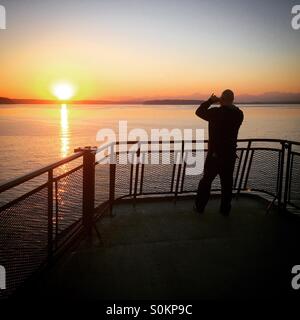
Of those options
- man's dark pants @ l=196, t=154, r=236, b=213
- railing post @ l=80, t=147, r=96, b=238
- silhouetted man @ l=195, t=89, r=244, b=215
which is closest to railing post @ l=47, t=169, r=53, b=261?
railing post @ l=80, t=147, r=96, b=238

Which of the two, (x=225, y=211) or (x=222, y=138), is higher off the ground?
(x=222, y=138)

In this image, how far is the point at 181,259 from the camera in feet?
14.7

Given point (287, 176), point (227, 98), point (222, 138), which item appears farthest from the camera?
point (287, 176)

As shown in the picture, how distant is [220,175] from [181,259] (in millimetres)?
2092

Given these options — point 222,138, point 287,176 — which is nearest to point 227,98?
point 222,138

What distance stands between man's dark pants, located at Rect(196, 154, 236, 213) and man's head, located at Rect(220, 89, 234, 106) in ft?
2.84

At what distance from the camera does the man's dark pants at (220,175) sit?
19.8 feet

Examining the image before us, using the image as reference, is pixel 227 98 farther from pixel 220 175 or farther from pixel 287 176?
pixel 287 176

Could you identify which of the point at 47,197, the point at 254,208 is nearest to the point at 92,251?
the point at 47,197

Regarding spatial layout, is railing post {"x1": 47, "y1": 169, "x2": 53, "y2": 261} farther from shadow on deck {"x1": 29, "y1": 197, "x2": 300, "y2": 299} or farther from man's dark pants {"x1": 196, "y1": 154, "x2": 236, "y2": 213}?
man's dark pants {"x1": 196, "y1": 154, "x2": 236, "y2": 213}

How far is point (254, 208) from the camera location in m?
6.78

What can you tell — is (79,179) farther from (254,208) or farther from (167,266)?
(254,208)

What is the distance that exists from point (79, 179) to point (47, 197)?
107 centimetres

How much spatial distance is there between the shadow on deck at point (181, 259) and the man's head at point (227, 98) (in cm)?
192
